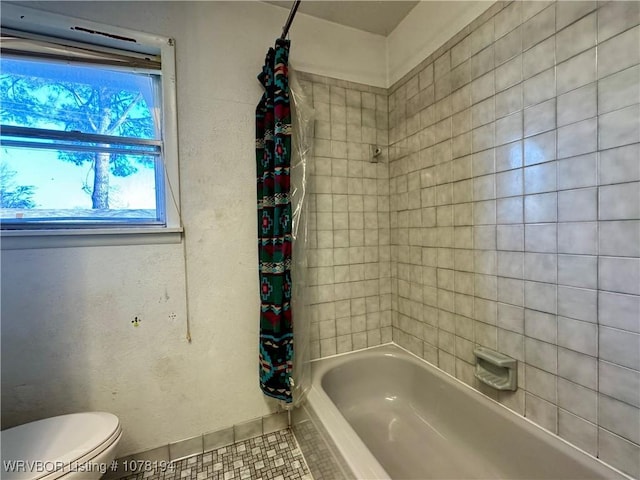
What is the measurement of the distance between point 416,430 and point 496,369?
0.60m

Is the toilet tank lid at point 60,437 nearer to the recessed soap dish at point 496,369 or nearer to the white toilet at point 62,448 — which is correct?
the white toilet at point 62,448

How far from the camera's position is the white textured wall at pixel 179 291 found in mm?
1162

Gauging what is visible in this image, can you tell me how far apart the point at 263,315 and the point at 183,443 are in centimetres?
77

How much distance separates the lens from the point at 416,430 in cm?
146

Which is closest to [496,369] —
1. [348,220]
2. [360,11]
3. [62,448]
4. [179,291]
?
[348,220]

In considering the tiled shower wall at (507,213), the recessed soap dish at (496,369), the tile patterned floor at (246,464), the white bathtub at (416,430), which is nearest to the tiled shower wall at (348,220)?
the tiled shower wall at (507,213)

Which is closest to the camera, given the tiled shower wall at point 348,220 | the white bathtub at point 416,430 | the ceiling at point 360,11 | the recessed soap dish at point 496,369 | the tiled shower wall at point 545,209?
the tiled shower wall at point 545,209

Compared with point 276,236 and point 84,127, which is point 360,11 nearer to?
point 276,236

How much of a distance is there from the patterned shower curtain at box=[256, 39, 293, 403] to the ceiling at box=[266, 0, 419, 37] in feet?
1.49

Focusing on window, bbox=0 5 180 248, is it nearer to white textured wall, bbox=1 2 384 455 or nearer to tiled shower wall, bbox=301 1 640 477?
white textured wall, bbox=1 2 384 455

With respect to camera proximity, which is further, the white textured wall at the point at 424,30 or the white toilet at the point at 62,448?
the white textured wall at the point at 424,30

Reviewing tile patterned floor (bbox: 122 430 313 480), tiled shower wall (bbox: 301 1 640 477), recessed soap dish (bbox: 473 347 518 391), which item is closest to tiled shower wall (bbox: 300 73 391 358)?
tiled shower wall (bbox: 301 1 640 477)

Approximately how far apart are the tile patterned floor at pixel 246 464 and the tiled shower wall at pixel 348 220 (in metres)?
0.50

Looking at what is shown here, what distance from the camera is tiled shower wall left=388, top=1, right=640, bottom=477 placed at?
81 centimetres
